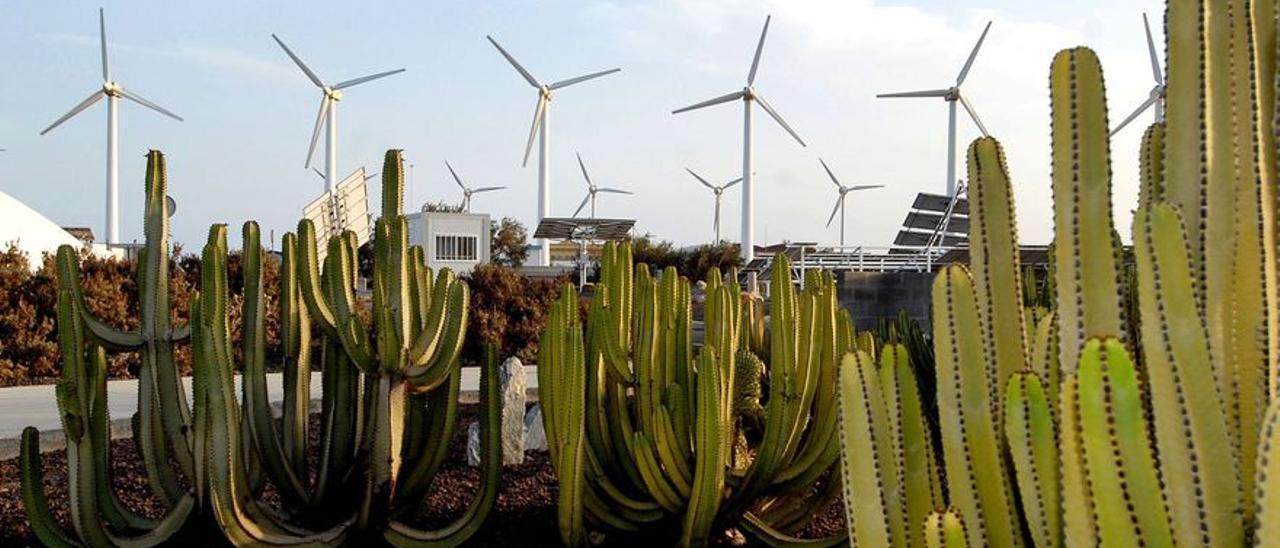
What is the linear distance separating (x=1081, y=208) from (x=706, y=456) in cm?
227

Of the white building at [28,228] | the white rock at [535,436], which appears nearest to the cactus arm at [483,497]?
the white rock at [535,436]

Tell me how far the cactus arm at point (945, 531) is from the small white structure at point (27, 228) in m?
25.5

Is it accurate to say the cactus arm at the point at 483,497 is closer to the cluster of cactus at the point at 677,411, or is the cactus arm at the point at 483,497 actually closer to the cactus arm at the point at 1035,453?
the cluster of cactus at the point at 677,411

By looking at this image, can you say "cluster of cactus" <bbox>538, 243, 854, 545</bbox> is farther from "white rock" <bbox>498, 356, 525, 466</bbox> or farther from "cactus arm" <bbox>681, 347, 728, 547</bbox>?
"white rock" <bbox>498, 356, 525, 466</bbox>

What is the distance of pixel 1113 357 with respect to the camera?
1704 millimetres

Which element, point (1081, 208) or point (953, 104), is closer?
point (1081, 208)

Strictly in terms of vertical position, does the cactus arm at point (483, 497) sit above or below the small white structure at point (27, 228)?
below

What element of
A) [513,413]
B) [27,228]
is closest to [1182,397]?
[513,413]

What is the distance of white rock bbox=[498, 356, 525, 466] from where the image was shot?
241 inches

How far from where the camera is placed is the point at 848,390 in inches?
94.5

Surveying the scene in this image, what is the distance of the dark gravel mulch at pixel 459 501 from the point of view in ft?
15.4

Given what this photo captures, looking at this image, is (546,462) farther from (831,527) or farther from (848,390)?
(848,390)

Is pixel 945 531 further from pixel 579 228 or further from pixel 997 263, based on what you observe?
pixel 579 228

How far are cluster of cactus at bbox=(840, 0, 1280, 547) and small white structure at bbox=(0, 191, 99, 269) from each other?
82.9ft
